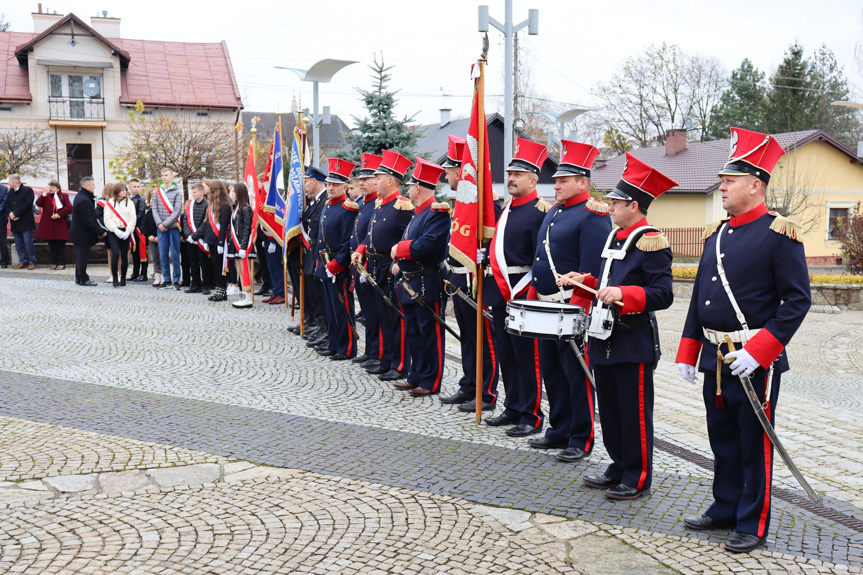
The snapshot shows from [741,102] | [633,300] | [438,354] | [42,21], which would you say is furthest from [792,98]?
[633,300]

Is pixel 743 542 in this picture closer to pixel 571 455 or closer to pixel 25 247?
pixel 571 455

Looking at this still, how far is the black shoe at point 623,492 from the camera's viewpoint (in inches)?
204

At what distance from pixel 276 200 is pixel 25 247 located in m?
10.1

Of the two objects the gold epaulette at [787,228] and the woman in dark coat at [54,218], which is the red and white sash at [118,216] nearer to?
the woman in dark coat at [54,218]

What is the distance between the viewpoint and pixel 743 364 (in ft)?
14.2

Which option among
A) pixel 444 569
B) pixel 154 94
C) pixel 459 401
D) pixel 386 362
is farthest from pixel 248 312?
pixel 154 94

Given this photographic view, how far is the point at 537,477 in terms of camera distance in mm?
5645

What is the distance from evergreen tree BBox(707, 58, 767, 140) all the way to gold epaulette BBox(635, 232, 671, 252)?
53886 mm

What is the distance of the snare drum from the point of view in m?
5.44

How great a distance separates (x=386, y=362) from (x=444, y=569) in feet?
16.4

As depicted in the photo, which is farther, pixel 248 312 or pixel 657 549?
pixel 248 312

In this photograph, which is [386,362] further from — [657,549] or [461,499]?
[657,549]

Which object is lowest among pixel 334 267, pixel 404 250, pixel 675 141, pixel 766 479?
pixel 766 479

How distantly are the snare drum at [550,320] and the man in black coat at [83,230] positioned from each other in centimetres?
1301
